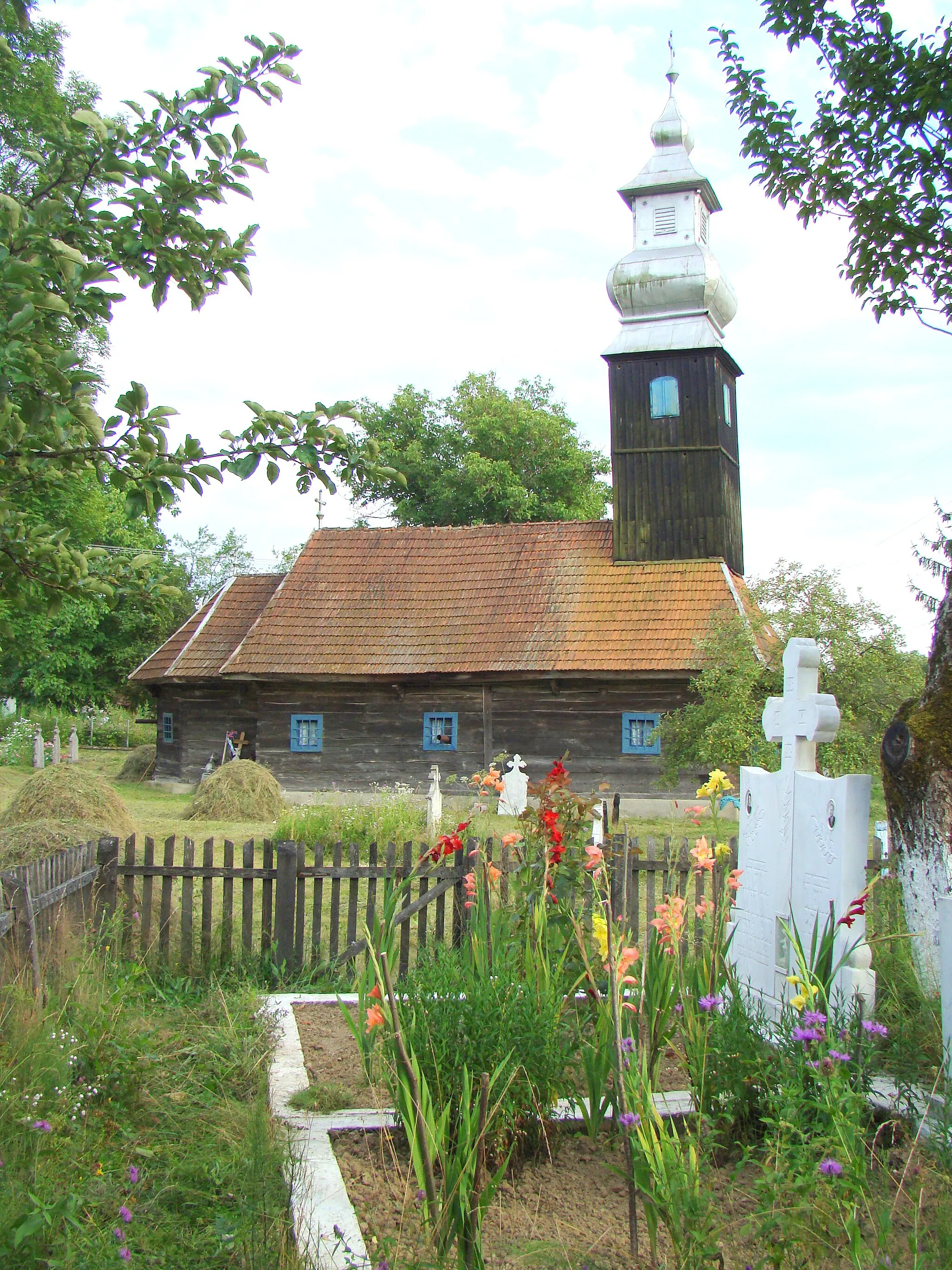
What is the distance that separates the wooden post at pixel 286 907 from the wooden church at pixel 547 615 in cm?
1143

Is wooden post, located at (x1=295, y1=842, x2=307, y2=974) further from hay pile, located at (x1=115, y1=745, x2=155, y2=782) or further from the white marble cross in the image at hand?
hay pile, located at (x1=115, y1=745, x2=155, y2=782)

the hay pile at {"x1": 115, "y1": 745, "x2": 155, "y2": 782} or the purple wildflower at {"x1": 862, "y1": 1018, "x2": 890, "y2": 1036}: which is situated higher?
the hay pile at {"x1": 115, "y1": 745, "x2": 155, "y2": 782}

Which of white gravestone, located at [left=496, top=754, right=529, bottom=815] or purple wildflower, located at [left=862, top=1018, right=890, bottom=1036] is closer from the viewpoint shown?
purple wildflower, located at [left=862, top=1018, right=890, bottom=1036]

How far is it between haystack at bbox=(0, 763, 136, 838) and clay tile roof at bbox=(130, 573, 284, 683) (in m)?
8.92

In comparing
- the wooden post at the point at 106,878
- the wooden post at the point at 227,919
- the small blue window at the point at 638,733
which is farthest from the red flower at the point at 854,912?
the small blue window at the point at 638,733

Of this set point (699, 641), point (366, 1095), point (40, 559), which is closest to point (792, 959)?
point (366, 1095)

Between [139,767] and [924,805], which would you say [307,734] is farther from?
[924,805]

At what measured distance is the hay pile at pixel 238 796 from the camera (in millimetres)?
16359

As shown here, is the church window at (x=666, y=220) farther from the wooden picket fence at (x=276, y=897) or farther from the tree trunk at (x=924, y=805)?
the tree trunk at (x=924, y=805)

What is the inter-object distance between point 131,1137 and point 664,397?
1846 centimetres

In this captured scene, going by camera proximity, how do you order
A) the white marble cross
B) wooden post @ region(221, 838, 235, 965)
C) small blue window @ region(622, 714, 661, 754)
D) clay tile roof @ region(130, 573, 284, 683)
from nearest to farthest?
the white marble cross, wooden post @ region(221, 838, 235, 965), small blue window @ region(622, 714, 661, 754), clay tile roof @ region(130, 573, 284, 683)

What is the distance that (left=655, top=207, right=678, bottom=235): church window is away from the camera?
20.7m

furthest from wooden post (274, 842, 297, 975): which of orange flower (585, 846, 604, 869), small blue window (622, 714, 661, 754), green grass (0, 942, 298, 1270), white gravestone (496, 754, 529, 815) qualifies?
small blue window (622, 714, 661, 754)

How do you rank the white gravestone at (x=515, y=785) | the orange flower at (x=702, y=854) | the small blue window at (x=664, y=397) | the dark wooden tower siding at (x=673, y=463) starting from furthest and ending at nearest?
the small blue window at (x=664, y=397) → the dark wooden tower siding at (x=673, y=463) → the white gravestone at (x=515, y=785) → the orange flower at (x=702, y=854)
